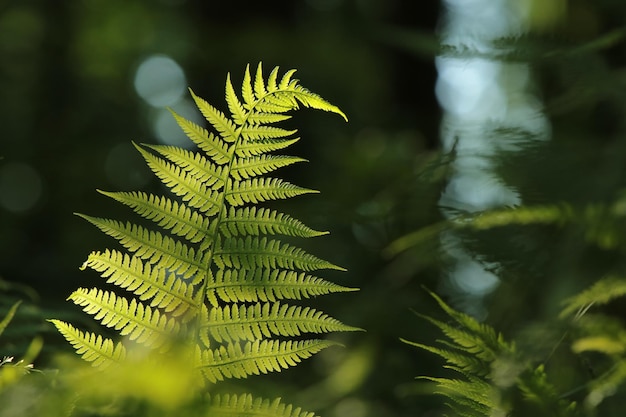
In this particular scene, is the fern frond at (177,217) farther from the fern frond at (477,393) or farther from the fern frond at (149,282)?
the fern frond at (477,393)

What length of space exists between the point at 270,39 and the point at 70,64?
1930 millimetres

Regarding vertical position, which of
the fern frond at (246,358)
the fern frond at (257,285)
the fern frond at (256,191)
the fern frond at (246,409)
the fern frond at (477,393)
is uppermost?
the fern frond at (256,191)

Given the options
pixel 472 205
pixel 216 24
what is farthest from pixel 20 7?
pixel 472 205

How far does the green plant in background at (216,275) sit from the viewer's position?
591 mm

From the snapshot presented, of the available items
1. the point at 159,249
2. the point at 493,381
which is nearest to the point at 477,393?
the point at 493,381

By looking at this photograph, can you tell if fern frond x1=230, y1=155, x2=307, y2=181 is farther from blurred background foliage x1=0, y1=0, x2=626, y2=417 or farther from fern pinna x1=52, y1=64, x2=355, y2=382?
blurred background foliage x1=0, y1=0, x2=626, y2=417

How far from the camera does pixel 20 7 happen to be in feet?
20.3

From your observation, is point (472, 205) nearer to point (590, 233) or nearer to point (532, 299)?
point (532, 299)

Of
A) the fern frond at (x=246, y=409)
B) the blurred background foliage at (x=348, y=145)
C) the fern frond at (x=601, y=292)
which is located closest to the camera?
the fern frond at (x=246, y=409)

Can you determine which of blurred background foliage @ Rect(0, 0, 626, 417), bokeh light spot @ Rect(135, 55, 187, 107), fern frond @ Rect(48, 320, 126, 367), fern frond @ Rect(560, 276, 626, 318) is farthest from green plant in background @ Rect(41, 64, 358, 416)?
bokeh light spot @ Rect(135, 55, 187, 107)


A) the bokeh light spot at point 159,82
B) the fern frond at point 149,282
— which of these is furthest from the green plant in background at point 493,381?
the bokeh light spot at point 159,82

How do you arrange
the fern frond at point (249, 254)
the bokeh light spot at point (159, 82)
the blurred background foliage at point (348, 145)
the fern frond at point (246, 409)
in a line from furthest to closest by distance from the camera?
the bokeh light spot at point (159, 82), the blurred background foliage at point (348, 145), the fern frond at point (249, 254), the fern frond at point (246, 409)

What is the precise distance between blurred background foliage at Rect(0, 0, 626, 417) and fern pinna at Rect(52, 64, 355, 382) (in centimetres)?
23

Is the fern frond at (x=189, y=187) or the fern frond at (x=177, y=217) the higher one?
the fern frond at (x=189, y=187)
